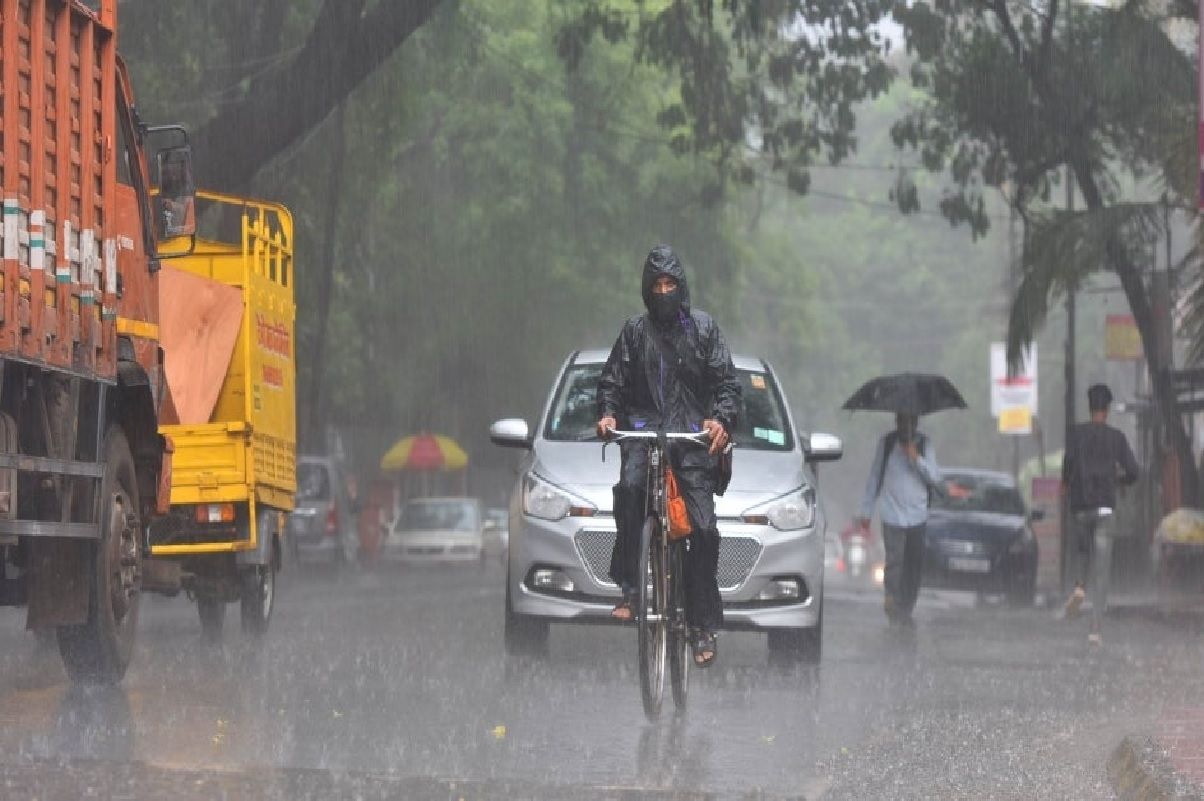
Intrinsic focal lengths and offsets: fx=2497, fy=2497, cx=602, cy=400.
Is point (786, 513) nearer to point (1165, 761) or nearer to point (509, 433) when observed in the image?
point (509, 433)

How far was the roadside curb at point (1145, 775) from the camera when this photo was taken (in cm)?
775

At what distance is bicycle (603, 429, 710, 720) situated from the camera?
10125mm

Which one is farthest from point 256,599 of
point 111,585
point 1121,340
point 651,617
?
point 1121,340

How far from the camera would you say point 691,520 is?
34.4 feet

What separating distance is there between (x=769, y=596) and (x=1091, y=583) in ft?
17.0

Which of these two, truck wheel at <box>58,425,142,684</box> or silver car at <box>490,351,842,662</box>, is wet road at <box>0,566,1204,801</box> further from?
silver car at <box>490,351,842,662</box>

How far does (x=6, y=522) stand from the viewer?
9.95 m

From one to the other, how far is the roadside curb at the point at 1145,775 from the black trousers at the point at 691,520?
189 centimetres

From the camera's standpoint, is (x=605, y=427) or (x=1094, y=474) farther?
(x=1094, y=474)

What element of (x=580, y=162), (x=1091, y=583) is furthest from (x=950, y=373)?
(x=1091, y=583)

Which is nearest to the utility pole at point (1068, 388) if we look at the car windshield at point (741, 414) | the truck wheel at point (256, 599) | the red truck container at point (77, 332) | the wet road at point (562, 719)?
the wet road at point (562, 719)

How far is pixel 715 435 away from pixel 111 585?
312 cm

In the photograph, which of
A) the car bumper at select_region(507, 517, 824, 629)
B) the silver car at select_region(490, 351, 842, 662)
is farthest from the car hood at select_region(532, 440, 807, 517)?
the car bumper at select_region(507, 517, 824, 629)

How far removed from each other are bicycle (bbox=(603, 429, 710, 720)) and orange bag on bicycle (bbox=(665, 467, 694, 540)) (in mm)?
26
